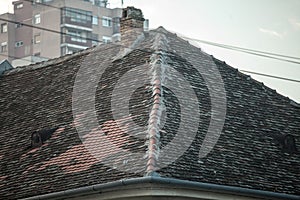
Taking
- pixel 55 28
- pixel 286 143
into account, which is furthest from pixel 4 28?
pixel 286 143

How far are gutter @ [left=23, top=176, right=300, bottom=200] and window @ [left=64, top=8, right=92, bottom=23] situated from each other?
66.8 meters

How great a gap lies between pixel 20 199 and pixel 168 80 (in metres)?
4.61

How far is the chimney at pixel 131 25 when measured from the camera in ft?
93.0

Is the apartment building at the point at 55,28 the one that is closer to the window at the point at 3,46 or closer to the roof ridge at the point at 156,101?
the window at the point at 3,46

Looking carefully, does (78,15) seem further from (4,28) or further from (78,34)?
(4,28)

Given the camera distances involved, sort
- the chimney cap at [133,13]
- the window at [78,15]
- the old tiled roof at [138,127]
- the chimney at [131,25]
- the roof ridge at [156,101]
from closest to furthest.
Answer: the roof ridge at [156,101] → the old tiled roof at [138,127] → the chimney at [131,25] → the chimney cap at [133,13] → the window at [78,15]

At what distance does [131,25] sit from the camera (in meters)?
28.7

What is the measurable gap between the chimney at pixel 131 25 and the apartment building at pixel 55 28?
57.2m

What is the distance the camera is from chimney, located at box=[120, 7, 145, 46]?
28359 mm

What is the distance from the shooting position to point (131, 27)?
93.8 ft

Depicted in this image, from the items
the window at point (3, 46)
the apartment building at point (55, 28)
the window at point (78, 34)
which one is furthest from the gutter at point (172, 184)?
the window at point (3, 46)

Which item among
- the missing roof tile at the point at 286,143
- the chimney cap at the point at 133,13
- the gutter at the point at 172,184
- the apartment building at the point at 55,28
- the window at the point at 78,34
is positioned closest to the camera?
the gutter at the point at 172,184

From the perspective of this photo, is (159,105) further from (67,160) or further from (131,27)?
(131,27)

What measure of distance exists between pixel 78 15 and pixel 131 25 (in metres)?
64.0
